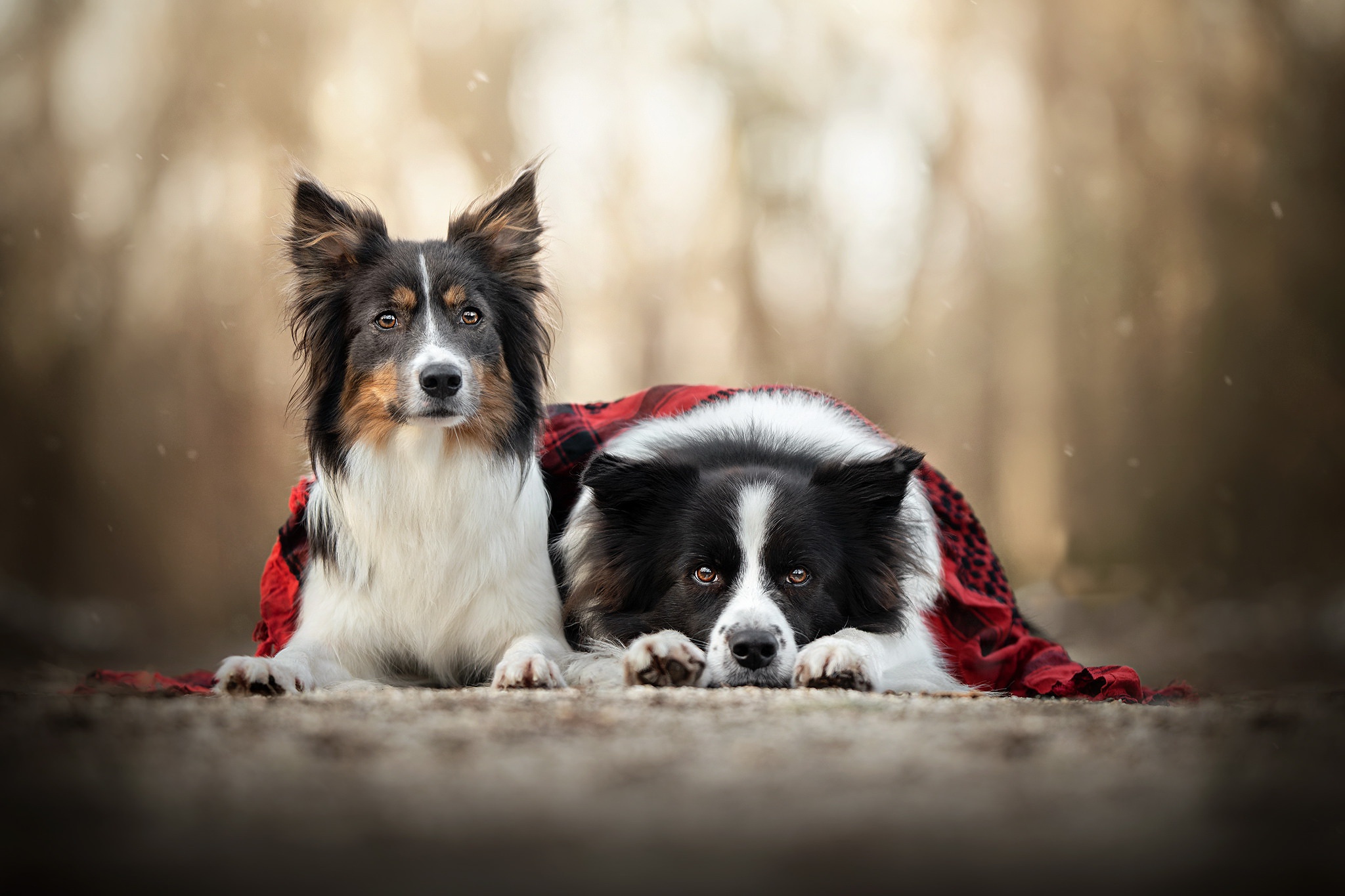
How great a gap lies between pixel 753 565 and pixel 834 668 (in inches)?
→ 18.3

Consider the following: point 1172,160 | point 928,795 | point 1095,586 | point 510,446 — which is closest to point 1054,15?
point 1172,160

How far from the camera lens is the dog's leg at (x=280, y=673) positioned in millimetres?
2973

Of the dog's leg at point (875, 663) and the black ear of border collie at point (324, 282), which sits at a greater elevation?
the black ear of border collie at point (324, 282)

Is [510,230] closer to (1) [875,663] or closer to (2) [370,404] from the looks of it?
(2) [370,404]

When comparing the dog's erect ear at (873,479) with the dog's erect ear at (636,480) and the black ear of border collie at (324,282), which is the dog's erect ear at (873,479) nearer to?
the dog's erect ear at (636,480)

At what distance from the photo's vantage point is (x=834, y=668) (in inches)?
118

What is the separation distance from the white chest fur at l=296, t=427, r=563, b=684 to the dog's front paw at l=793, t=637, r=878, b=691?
1064mm

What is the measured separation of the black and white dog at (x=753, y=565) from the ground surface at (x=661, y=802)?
0.77 metres

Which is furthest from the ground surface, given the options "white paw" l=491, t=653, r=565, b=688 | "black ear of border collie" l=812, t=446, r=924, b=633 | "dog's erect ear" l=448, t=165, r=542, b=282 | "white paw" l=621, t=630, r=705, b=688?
"dog's erect ear" l=448, t=165, r=542, b=282

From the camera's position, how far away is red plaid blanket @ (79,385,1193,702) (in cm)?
348

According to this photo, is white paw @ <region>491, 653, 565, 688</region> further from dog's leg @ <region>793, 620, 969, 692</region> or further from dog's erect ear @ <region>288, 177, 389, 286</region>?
dog's erect ear @ <region>288, 177, 389, 286</region>

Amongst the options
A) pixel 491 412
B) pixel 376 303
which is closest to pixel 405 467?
pixel 491 412

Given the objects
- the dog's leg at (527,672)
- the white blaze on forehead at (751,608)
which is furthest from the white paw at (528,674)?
the white blaze on forehead at (751,608)

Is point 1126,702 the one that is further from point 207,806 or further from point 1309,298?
point 1309,298
